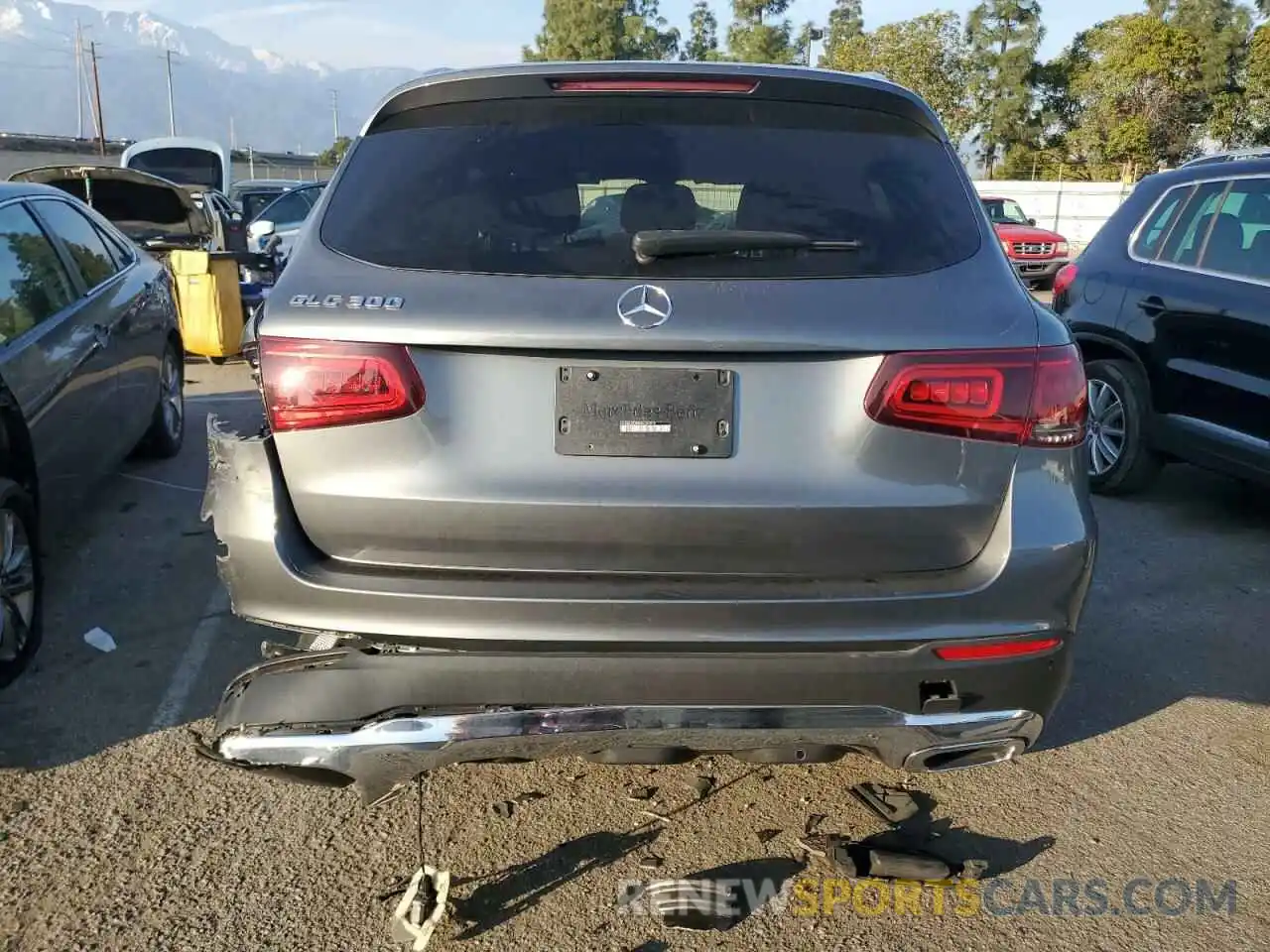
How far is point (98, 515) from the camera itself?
5.48 meters

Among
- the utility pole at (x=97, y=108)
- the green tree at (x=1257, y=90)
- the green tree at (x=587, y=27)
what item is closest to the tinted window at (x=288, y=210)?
the green tree at (x=1257, y=90)

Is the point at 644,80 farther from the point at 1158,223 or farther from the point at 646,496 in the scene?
the point at 1158,223

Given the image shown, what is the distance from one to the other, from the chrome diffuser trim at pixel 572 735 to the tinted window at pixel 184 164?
55.2 ft

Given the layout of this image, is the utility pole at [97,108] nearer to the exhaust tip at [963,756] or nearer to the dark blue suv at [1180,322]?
the dark blue suv at [1180,322]

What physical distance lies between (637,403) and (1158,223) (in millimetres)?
4747

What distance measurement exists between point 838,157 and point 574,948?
1921mm

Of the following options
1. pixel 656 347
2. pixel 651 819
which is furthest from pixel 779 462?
pixel 651 819

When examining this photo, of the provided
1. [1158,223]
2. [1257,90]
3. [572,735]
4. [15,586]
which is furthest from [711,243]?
[1257,90]

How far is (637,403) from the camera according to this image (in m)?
2.22

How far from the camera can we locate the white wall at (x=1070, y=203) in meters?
35.1

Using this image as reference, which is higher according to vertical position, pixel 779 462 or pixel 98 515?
pixel 779 462

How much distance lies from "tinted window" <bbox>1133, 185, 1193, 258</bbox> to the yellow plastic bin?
677 centimetres

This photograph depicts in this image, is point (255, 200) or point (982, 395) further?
point (255, 200)

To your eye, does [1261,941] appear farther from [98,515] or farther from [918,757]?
[98,515]
